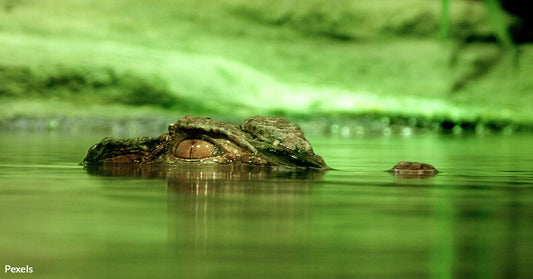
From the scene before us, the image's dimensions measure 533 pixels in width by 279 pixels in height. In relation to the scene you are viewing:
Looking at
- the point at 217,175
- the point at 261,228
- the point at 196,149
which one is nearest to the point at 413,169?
the point at 196,149

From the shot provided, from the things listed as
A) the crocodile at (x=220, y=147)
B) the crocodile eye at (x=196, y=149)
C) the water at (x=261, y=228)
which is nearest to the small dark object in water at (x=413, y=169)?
the crocodile at (x=220, y=147)

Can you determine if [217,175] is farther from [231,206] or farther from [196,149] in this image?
[231,206]

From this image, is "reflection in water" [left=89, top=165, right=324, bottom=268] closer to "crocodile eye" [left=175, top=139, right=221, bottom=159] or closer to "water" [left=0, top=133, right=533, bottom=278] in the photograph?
"water" [left=0, top=133, right=533, bottom=278]

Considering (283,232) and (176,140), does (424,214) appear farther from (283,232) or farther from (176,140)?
(176,140)

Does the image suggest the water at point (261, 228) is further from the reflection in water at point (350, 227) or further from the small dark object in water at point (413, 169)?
the small dark object in water at point (413, 169)

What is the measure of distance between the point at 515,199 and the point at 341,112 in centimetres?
5679

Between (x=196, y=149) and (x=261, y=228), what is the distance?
5.41m

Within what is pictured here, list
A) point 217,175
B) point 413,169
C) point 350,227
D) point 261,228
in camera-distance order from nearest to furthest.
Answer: point 261,228
point 350,227
point 217,175
point 413,169

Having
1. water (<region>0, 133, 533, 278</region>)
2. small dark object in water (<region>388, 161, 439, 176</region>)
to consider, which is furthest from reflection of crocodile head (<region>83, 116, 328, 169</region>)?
water (<region>0, 133, 533, 278</region>)

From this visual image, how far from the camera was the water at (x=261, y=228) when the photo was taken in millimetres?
3738

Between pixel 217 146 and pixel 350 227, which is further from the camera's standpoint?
pixel 217 146

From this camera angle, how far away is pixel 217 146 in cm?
1020

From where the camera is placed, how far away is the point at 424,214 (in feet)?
→ 19.2

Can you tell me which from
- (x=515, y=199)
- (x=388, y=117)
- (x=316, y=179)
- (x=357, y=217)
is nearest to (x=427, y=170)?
(x=316, y=179)
